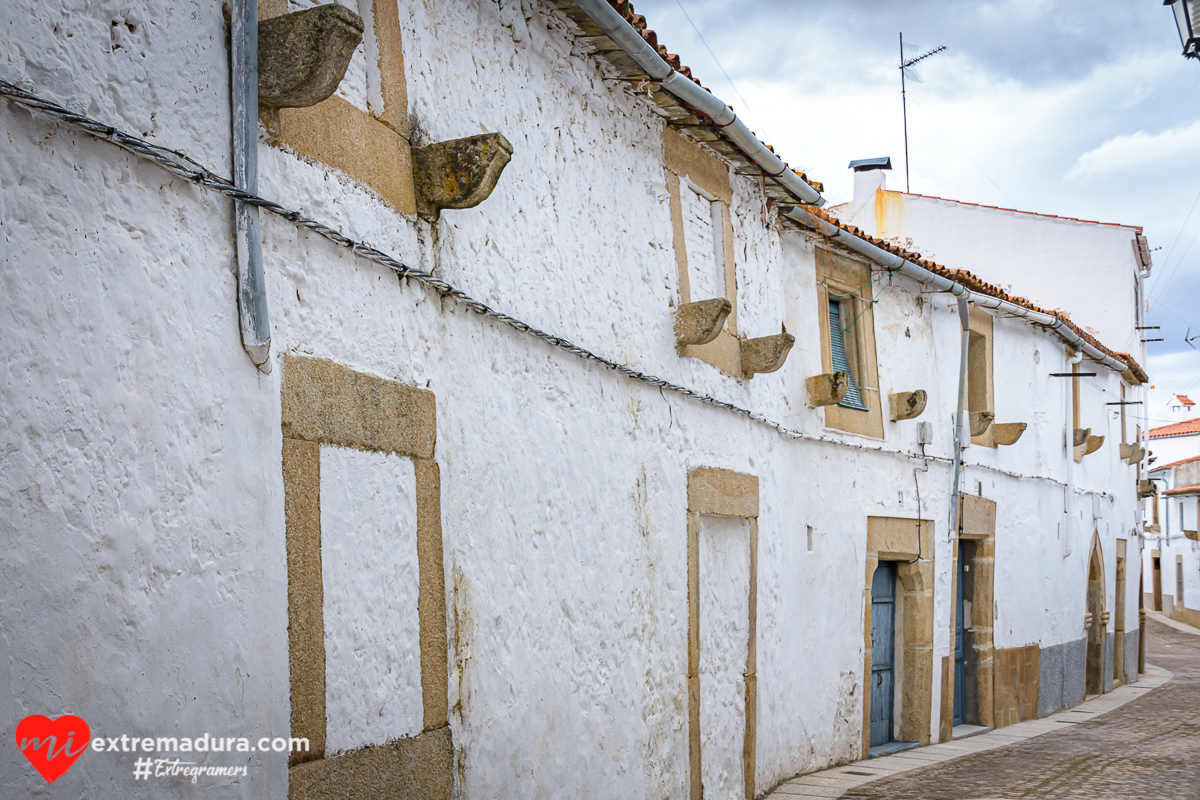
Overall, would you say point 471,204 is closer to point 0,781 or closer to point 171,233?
point 171,233

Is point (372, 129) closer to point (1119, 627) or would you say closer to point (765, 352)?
point (765, 352)

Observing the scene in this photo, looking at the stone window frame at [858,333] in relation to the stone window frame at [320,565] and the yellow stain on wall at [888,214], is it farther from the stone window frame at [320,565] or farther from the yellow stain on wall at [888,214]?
the yellow stain on wall at [888,214]

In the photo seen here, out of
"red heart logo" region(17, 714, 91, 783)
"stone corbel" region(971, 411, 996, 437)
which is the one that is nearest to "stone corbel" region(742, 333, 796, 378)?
"stone corbel" region(971, 411, 996, 437)

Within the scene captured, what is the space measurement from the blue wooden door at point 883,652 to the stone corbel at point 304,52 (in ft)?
27.1

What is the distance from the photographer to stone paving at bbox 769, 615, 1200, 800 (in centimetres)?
832

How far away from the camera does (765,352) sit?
7.98 metres

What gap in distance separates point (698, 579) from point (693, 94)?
10.1ft

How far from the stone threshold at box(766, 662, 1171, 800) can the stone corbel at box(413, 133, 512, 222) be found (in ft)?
17.6

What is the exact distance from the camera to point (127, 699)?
9.77 feet

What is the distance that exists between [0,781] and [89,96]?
1792mm

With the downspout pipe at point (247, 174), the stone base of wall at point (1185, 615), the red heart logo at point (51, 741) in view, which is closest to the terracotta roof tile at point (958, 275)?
the downspout pipe at point (247, 174)

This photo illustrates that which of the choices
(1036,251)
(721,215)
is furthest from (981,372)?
(721,215)

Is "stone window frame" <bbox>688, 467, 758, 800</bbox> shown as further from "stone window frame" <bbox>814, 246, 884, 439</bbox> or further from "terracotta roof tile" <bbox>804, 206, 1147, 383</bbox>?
"terracotta roof tile" <bbox>804, 206, 1147, 383</bbox>

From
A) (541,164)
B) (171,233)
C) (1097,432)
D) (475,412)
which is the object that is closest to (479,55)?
(541,164)
